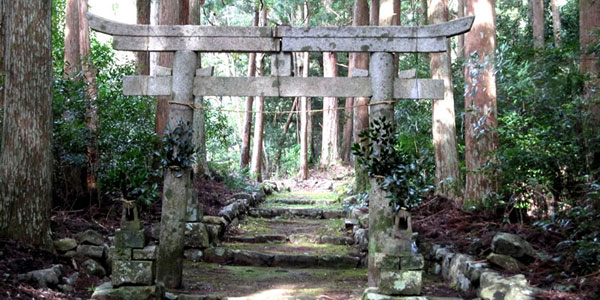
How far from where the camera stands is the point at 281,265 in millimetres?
8383

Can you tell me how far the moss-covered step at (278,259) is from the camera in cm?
840

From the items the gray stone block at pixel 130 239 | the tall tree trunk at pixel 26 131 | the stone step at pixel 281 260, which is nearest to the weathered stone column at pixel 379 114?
the stone step at pixel 281 260

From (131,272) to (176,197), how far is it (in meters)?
1.35

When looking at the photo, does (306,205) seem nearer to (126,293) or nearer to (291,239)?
(291,239)

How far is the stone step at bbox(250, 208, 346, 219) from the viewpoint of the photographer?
12.7m

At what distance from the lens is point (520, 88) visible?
8.30m

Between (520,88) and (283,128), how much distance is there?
20.7m

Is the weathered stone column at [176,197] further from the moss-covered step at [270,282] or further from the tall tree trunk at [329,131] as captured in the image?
the tall tree trunk at [329,131]

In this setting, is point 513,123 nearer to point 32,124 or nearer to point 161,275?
point 161,275

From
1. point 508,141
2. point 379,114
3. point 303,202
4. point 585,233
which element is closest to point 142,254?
Answer: point 379,114

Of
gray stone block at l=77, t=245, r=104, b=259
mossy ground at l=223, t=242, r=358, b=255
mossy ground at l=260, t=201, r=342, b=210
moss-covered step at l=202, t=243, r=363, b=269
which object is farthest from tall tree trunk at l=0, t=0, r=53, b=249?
mossy ground at l=260, t=201, r=342, b=210

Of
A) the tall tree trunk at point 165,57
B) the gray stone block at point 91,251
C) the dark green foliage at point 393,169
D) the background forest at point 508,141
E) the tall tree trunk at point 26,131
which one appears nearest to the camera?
the dark green foliage at point 393,169

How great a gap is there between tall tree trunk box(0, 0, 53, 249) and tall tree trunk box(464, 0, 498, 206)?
594 centimetres

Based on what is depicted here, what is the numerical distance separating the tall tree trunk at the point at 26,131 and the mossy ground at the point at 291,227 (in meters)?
4.41
